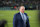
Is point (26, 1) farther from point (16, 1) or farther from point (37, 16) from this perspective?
point (37, 16)

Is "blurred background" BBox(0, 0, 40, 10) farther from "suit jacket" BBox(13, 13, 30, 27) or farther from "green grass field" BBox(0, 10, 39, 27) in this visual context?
"suit jacket" BBox(13, 13, 30, 27)

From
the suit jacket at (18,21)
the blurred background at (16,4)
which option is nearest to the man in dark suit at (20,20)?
the suit jacket at (18,21)

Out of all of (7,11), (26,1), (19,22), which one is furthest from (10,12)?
(19,22)

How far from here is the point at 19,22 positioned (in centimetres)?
242

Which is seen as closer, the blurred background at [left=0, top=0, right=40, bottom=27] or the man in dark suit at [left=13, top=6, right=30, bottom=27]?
the man in dark suit at [left=13, top=6, right=30, bottom=27]

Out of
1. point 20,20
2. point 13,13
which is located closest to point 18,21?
point 20,20

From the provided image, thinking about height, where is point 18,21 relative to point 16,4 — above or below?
below

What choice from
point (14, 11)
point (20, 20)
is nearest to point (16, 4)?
point (14, 11)

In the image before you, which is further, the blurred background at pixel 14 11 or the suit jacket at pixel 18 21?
the blurred background at pixel 14 11

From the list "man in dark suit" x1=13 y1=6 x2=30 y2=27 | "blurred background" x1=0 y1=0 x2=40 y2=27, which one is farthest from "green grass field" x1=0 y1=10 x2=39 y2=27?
"man in dark suit" x1=13 y1=6 x2=30 y2=27

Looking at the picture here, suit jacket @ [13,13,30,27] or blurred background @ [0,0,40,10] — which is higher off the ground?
blurred background @ [0,0,40,10]

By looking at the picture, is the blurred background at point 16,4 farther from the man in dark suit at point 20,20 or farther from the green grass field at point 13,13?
the man in dark suit at point 20,20

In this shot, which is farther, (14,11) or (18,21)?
(14,11)

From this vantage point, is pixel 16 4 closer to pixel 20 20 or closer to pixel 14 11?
pixel 14 11
